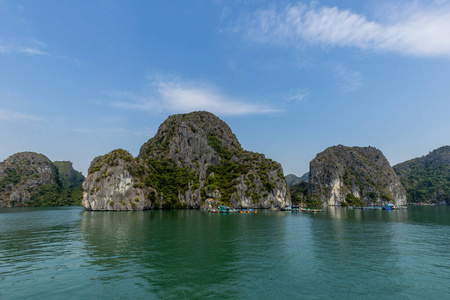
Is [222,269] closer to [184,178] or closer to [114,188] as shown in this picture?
[114,188]

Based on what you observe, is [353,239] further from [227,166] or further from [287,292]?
[227,166]

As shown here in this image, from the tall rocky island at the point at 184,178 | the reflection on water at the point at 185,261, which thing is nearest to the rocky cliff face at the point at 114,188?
the tall rocky island at the point at 184,178

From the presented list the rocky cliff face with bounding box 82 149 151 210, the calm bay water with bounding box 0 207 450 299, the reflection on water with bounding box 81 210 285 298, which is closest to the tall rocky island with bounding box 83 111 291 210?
the rocky cliff face with bounding box 82 149 151 210

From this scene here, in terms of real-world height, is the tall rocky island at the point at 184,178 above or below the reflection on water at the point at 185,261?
above

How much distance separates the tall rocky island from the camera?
131250 millimetres

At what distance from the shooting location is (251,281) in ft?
71.0

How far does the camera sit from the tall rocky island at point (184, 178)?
131250 mm

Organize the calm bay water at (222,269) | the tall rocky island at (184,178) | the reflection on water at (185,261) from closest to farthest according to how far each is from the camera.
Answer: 1. the calm bay water at (222,269)
2. the reflection on water at (185,261)
3. the tall rocky island at (184,178)

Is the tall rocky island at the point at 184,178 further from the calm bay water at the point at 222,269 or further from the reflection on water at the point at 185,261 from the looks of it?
the reflection on water at the point at 185,261

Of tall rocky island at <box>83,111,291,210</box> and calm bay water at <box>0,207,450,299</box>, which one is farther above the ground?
tall rocky island at <box>83,111,291,210</box>

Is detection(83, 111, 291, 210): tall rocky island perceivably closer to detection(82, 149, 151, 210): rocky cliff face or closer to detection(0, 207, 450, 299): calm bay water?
detection(82, 149, 151, 210): rocky cliff face

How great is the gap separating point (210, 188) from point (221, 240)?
119 meters

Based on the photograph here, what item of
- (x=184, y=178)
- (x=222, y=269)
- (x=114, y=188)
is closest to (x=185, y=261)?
(x=222, y=269)

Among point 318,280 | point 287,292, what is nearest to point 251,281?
point 287,292
